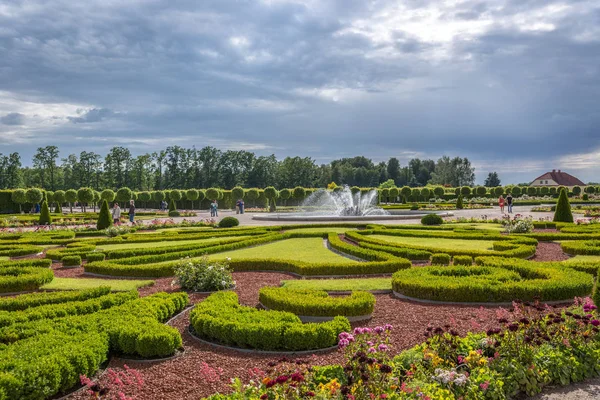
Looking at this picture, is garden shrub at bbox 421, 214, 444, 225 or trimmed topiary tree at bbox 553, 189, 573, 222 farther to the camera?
garden shrub at bbox 421, 214, 444, 225

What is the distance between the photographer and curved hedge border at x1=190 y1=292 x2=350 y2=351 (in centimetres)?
630

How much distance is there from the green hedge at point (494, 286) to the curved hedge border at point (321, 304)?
1.44 metres

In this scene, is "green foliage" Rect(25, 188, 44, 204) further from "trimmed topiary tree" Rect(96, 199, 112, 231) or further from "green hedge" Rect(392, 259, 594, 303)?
"green hedge" Rect(392, 259, 594, 303)

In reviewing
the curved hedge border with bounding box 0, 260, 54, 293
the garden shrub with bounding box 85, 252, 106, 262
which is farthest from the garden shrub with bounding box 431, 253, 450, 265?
the garden shrub with bounding box 85, 252, 106, 262

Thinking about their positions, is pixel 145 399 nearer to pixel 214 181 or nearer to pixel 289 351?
pixel 289 351

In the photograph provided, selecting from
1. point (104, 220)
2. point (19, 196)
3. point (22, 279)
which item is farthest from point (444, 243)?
point (19, 196)

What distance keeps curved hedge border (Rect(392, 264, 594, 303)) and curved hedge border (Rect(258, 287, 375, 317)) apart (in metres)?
1.44

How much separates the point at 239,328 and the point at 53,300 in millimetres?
3953

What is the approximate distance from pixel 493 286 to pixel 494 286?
0.02 meters

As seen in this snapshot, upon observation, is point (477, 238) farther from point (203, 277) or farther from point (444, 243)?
point (203, 277)

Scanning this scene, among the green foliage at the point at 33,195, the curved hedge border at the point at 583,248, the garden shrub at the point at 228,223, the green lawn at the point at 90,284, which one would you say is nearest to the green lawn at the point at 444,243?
the curved hedge border at the point at 583,248

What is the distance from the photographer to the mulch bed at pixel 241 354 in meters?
5.27

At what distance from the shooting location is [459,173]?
115 metres

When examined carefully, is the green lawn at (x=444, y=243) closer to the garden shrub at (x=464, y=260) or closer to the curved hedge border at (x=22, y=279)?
the garden shrub at (x=464, y=260)
